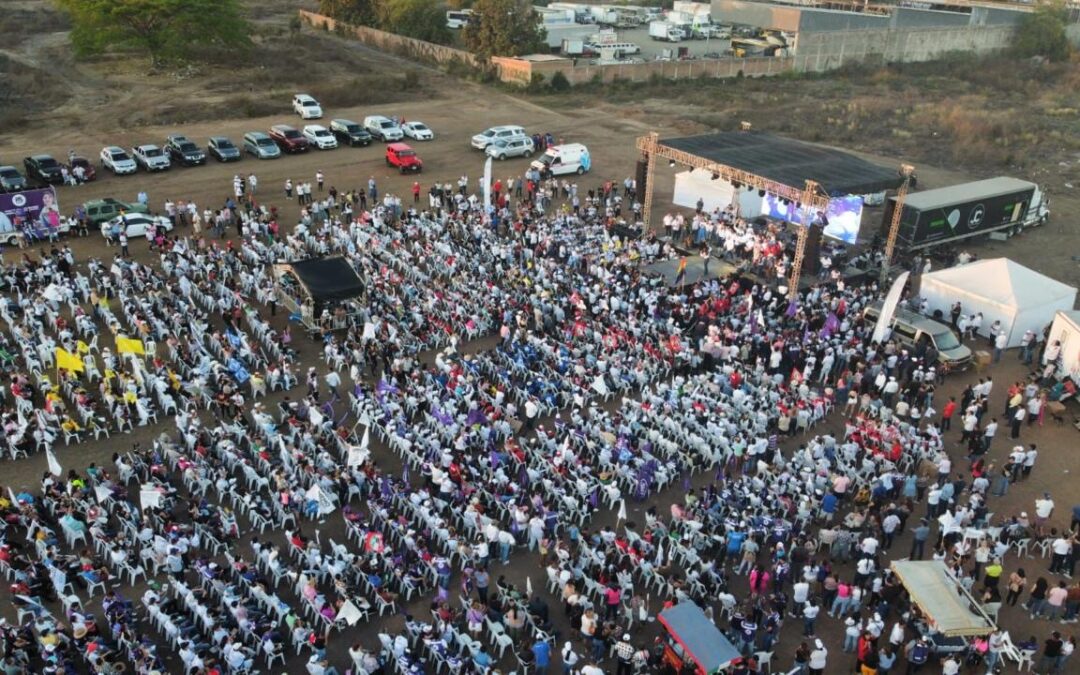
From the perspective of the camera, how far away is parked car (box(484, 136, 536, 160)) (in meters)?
42.6

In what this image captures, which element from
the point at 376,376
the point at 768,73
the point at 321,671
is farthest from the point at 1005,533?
the point at 768,73

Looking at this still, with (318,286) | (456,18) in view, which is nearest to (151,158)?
(318,286)

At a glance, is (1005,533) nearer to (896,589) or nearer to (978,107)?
(896,589)

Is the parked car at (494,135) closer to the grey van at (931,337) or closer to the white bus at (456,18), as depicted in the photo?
the grey van at (931,337)

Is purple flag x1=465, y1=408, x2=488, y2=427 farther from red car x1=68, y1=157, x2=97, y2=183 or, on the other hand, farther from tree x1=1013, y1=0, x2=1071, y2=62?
tree x1=1013, y1=0, x2=1071, y2=62

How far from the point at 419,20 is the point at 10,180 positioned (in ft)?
142

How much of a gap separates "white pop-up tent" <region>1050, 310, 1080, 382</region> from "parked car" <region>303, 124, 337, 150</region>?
31786 mm

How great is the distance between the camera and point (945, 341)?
80.2 feet

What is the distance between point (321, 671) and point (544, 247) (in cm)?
1884

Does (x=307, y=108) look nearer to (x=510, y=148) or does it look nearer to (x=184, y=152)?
(x=184, y=152)

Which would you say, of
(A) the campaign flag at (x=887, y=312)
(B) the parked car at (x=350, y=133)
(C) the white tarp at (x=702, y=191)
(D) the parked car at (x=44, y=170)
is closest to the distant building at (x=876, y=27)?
(C) the white tarp at (x=702, y=191)

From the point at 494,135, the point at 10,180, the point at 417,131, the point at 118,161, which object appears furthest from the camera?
the point at 417,131

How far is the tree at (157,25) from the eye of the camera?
175 ft

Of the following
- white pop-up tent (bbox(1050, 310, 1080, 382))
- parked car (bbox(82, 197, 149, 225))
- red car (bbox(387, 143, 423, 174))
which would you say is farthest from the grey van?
parked car (bbox(82, 197, 149, 225))
